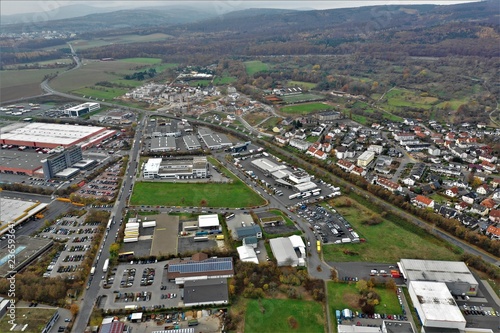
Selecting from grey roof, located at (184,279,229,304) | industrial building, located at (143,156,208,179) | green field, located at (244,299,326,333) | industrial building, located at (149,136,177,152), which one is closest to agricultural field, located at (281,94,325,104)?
industrial building, located at (149,136,177,152)

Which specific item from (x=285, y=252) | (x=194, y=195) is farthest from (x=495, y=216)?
(x=194, y=195)

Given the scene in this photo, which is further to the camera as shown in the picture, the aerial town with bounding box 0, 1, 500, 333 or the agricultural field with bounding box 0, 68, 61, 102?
the agricultural field with bounding box 0, 68, 61, 102

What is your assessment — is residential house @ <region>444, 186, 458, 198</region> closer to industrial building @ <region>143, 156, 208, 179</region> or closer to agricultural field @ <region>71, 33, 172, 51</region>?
industrial building @ <region>143, 156, 208, 179</region>

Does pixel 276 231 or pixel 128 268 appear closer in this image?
pixel 128 268

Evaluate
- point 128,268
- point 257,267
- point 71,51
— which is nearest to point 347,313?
point 257,267

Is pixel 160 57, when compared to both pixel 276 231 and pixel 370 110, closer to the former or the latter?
pixel 370 110
